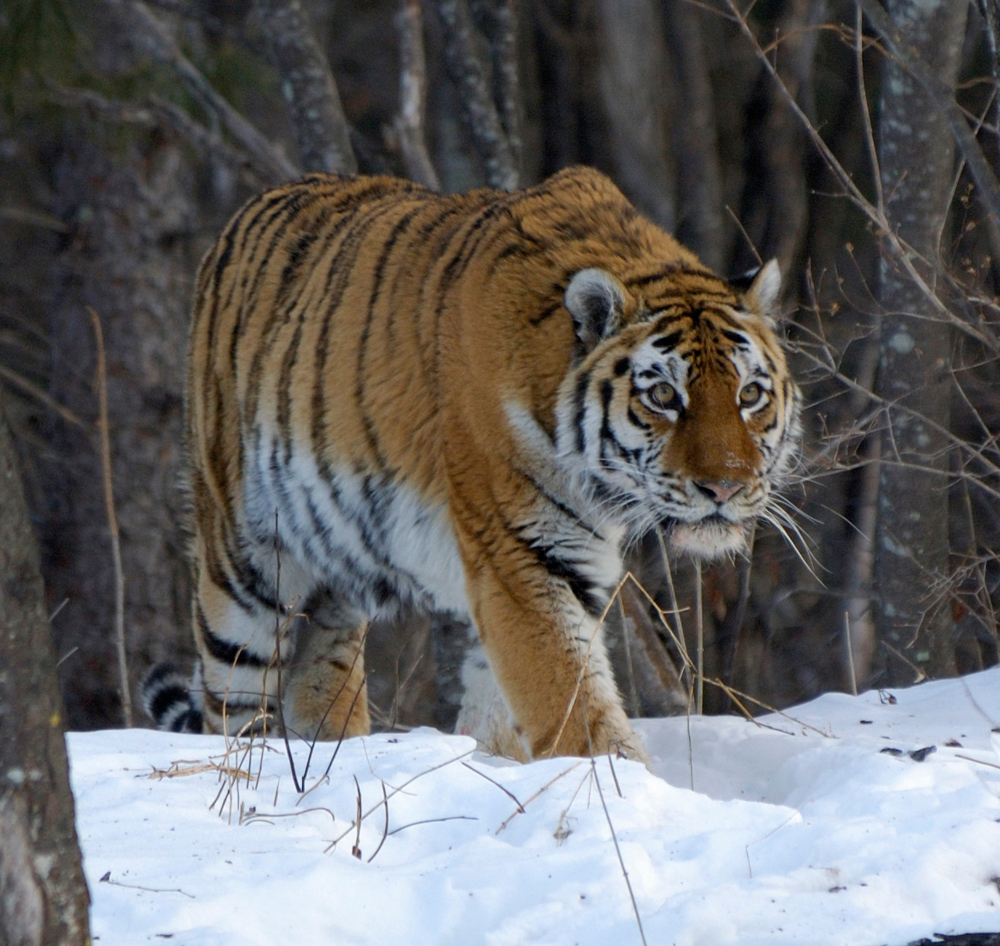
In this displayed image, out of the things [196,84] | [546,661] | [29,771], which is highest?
[196,84]

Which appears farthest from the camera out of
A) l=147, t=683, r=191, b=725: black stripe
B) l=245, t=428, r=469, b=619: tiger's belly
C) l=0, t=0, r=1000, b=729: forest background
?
l=0, t=0, r=1000, b=729: forest background

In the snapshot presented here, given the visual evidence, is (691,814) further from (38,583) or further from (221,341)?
(221,341)

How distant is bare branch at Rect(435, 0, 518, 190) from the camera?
6.77 meters

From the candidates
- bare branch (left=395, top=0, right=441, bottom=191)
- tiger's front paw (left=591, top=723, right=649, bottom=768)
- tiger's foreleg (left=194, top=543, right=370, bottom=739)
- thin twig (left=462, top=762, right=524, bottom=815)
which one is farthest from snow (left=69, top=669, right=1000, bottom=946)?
bare branch (left=395, top=0, right=441, bottom=191)

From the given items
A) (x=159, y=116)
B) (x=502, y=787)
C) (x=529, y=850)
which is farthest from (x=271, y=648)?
(x=159, y=116)

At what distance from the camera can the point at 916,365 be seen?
5410mm

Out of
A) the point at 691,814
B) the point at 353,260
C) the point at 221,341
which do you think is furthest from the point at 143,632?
the point at 691,814

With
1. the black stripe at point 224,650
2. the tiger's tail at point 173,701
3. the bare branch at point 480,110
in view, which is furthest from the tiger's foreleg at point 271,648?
the bare branch at point 480,110

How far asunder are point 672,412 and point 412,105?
3503 mm

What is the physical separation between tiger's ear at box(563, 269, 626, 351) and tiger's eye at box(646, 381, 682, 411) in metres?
0.23

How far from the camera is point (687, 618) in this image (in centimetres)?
773

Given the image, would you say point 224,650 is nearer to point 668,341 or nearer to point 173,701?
point 173,701

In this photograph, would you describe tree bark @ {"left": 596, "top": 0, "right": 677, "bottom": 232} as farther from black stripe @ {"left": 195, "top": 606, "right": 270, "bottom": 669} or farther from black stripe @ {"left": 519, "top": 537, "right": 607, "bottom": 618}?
black stripe @ {"left": 519, "top": 537, "right": 607, "bottom": 618}

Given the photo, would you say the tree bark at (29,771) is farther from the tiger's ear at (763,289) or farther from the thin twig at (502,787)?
the tiger's ear at (763,289)
